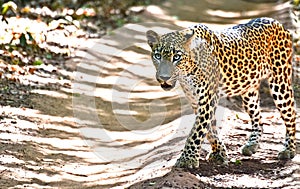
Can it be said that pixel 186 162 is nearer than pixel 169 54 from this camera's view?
No

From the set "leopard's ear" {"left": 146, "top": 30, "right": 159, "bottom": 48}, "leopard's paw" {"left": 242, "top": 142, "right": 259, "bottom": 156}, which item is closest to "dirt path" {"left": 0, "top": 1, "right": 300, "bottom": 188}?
"leopard's paw" {"left": 242, "top": 142, "right": 259, "bottom": 156}

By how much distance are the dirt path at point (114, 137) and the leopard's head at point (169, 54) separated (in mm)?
1154

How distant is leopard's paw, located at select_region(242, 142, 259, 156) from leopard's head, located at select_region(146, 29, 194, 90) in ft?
6.45

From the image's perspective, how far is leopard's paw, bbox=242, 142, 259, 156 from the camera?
914 centimetres

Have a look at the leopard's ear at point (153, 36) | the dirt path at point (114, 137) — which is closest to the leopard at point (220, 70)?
the leopard's ear at point (153, 36)

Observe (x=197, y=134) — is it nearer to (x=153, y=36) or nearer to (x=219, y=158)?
(x=219, y=158)

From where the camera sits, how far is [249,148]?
920 centimetres

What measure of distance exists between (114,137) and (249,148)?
2534 mm

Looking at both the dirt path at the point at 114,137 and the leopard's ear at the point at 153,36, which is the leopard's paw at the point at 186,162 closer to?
the dirt path at the point at 114,137

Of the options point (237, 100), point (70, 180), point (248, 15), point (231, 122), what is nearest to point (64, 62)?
point (237, 100)

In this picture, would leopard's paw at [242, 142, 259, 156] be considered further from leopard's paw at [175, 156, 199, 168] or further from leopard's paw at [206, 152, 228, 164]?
leopard's paw at [175, 156, 199, 168]


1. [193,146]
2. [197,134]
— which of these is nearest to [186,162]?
[193,146]

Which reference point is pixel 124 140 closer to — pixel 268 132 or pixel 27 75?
pixel 268 132

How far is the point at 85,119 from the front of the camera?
37.9 ft
